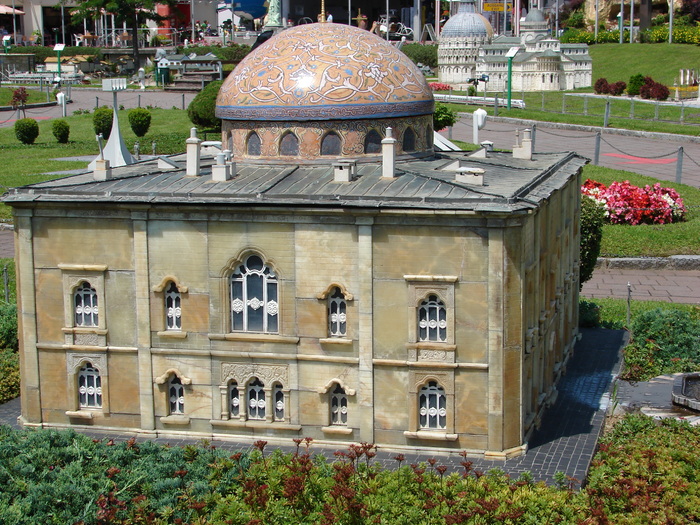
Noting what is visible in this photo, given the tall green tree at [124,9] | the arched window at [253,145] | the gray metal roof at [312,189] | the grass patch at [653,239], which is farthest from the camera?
the tall green tree at [124,9]

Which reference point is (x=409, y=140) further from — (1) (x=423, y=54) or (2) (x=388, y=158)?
(1) (x=423, y=54)

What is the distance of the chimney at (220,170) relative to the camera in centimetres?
1988

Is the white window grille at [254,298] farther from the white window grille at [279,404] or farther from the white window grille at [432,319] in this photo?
the white window grille at [432,319]

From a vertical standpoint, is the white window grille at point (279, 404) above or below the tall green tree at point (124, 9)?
below

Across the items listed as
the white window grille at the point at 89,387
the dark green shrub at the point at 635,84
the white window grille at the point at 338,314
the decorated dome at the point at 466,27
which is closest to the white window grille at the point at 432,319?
the white window grille at the point at 338,314

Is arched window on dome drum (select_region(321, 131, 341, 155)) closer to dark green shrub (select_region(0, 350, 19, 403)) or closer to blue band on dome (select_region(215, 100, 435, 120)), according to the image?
blue band on dome (select_region(215, 100, 435, 120))

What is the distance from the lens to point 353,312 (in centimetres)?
1862

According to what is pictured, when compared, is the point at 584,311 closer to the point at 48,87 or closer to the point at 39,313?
the point at 39,313

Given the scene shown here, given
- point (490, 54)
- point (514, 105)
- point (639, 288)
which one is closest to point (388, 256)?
point (639, 288)

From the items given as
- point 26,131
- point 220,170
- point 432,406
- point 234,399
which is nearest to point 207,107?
point 26,131

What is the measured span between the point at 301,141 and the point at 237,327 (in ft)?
13.0

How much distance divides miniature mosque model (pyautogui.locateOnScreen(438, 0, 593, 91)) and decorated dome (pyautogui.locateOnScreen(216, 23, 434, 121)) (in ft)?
206

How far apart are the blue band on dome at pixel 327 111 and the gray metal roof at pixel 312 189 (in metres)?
0.92

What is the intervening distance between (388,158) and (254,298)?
3.46 meters
